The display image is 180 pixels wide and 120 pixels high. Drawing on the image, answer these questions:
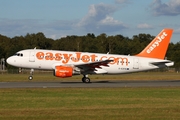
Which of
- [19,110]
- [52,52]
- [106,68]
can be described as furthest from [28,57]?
[19,110]

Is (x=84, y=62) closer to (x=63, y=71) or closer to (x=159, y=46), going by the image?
(x=63, y=71)

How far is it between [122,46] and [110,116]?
102m

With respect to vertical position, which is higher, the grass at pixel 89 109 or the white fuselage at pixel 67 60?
the white fuselage at pixel 67 60

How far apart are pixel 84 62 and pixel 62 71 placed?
3808 mm

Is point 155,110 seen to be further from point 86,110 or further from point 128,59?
point 128,59

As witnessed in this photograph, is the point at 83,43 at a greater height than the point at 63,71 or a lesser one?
greater

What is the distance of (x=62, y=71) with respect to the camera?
130 feet

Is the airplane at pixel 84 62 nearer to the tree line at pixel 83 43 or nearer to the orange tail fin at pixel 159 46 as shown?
the orange tail fin at pixel 159 46

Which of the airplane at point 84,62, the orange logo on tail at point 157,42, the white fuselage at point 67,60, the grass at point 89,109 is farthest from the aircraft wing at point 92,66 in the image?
the grass at point 89,109

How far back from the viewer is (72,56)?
4225cm

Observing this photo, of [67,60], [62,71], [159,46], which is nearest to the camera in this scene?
[62,71]

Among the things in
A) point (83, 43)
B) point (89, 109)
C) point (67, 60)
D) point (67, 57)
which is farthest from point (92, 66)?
point (83, 43)

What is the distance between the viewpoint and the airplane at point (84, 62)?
135ft

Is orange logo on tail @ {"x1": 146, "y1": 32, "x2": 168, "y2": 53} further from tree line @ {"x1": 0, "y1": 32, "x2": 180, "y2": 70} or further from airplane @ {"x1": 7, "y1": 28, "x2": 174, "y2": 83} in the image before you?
tree line @ {"x1": 0, "y1": 32, "x2": 180, "y2": 70}
